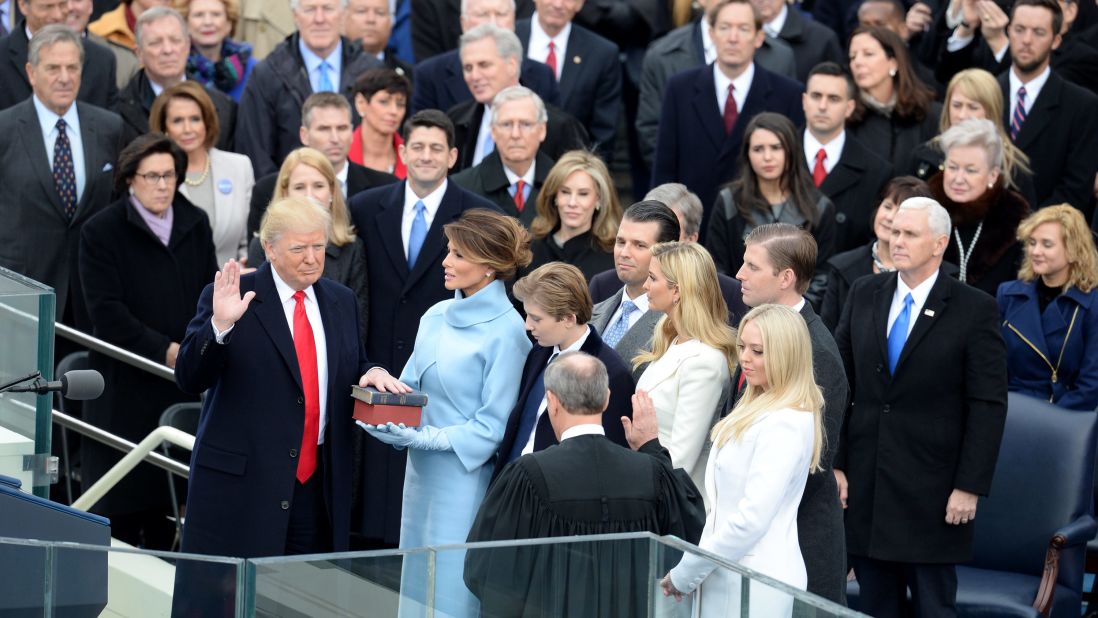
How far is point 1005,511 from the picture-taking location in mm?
7379

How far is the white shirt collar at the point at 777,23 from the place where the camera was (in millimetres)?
10695

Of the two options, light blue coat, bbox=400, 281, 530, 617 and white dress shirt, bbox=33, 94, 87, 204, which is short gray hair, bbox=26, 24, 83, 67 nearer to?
white dress shirt, bbox=33, 94, 87, 204

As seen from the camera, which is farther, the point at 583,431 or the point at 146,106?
the point at 146,106

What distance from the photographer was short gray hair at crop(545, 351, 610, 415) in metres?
5.16

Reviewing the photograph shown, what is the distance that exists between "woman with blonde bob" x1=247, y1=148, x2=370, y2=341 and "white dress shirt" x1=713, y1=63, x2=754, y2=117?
2.65 meters

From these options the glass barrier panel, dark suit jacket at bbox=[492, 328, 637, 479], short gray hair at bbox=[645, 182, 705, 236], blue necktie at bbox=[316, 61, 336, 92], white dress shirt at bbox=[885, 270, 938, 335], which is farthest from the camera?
blue necktie at bbox=[316, 61, 336, 92]

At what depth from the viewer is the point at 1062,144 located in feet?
30.7

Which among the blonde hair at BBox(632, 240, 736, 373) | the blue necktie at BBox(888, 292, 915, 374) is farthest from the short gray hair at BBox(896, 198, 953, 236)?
the blonde hair at BBox(632, 240, 736, 373)

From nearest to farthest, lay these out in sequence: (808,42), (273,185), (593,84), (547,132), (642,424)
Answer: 1. (642,424)
2. (273,185)
3. (547,132)
4. (593,84)
5. (808,42)

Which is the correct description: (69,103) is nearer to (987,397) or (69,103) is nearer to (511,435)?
(511,435)

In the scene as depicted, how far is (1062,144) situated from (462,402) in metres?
4.71

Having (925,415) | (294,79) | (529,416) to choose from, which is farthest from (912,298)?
(294,79)

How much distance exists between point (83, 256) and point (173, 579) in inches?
158

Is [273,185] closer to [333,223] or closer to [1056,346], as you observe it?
[333,223]
